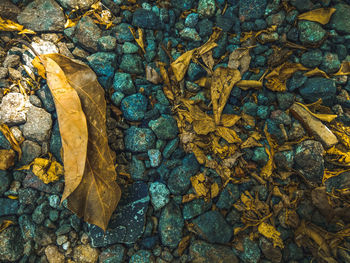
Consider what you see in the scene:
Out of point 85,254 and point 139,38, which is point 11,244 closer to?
point 85,254

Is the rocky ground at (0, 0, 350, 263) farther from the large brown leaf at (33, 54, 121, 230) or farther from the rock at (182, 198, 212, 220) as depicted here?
the large brown leaf at (33, 54, 121, 230)

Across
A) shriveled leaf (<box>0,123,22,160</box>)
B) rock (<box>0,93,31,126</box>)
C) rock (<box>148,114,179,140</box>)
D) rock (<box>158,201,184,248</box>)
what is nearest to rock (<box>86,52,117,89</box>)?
rock (<box>148,114,179,140</box>)

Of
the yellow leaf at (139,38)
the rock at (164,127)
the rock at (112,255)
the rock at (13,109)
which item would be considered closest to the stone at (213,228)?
the rock at (112,255)

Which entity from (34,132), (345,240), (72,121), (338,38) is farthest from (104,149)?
(338,38)

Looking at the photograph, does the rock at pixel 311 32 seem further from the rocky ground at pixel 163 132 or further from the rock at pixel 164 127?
the rock at pixel 164 127

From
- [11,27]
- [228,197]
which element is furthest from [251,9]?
[11,27]

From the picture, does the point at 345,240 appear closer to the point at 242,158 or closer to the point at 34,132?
the point at 242,158
